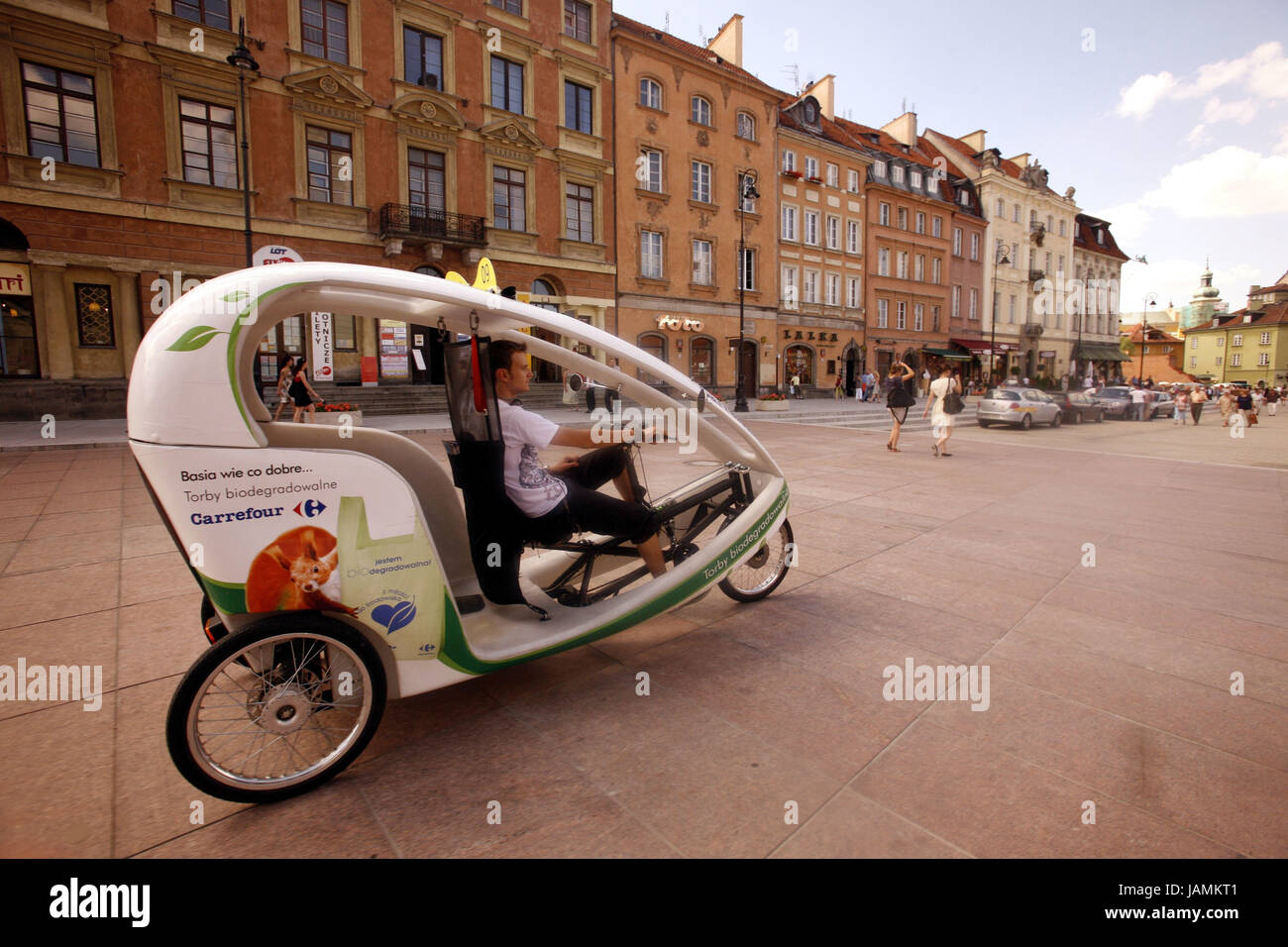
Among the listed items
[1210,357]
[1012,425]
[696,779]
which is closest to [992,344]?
[1012,425]

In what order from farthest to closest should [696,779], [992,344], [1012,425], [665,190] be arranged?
[992,344], [665,190], [1012,425], [696,779]

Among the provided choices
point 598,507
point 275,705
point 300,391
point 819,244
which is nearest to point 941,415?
point 598,507

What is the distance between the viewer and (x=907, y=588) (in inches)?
194

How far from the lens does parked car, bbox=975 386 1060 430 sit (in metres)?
21.5

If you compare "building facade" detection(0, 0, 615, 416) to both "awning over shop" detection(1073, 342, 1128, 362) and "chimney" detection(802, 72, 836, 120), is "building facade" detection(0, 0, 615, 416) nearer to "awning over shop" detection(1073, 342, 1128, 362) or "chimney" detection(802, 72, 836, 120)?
"chimney" detection(802, 72, 836, 120)

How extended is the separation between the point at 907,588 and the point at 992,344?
157 feet

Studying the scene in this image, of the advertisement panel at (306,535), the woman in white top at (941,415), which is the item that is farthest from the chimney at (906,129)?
the advertisement panel at (306,535)

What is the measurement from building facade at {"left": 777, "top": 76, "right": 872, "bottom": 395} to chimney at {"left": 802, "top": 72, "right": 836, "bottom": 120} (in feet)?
0.17

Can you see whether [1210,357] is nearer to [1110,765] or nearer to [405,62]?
[405,62]

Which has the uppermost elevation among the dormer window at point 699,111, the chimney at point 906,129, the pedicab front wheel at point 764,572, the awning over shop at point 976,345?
the chimney at point 906,129

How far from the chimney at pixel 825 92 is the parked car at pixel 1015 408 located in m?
26.0

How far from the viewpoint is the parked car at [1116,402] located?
94.8 feet

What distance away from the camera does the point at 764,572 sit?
4750 millimetres

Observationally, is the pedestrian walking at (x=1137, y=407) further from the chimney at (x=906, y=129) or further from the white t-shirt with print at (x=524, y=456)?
the white t-shirt with print at (x=524, y=456)
